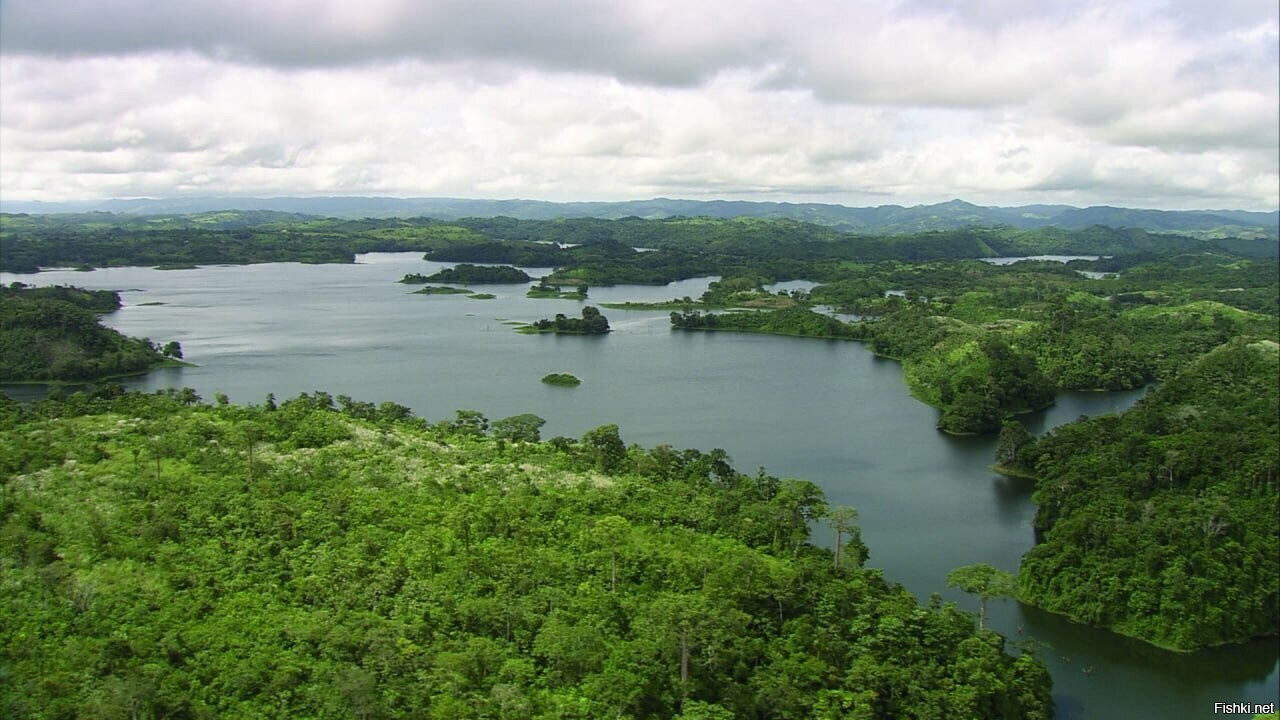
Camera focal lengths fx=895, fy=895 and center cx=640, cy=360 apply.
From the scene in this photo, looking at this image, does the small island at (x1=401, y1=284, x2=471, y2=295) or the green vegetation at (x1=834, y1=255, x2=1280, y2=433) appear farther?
the small island at (x1=401, y1=284, x2=471, y2=295)

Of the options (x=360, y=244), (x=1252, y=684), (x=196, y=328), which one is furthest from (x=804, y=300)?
(x=360, y=244)

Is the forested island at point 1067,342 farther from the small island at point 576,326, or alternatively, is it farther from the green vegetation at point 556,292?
the green vegetation at point 556,292

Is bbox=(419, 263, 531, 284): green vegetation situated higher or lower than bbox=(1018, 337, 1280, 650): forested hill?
higher

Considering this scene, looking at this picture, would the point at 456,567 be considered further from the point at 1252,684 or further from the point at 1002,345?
the point at 1002,345

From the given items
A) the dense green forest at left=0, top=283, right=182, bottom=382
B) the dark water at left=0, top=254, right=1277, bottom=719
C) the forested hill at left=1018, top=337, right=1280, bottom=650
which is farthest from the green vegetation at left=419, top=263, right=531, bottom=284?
the forested hill at left=1018, top=337, right=1280, bottom=650

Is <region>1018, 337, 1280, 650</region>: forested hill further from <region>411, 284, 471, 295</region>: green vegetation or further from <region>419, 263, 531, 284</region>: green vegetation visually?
<region>419, 263, 531, 284</region>: green vegetation

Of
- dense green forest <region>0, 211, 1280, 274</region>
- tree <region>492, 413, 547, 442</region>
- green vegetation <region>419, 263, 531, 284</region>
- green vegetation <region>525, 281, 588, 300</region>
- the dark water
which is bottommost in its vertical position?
the dark water

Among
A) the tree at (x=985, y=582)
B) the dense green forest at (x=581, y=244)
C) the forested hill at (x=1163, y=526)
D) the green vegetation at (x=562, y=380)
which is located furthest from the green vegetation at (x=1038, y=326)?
the dense green forest at (x=581, y=244)
